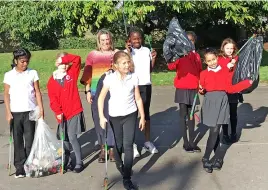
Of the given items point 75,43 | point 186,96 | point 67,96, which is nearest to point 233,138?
point 186,96

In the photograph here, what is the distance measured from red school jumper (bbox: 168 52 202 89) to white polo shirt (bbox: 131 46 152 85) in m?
0.31

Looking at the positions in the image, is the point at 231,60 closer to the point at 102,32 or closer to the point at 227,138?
the point at 227,138

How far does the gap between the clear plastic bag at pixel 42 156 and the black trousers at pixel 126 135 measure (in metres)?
0.95

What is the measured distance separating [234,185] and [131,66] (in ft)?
5.64

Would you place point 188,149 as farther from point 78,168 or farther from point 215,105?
point 78,168

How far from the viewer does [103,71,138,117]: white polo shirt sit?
4.74 meters

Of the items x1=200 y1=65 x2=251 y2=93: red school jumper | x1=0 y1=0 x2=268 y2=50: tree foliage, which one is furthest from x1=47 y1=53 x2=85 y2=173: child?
x1=0 y1=0 x2=268 y2=50: tree foliage

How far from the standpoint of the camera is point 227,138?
652cm

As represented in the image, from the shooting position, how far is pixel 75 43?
26859 mm

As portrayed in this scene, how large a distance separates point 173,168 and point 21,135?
1.91 m

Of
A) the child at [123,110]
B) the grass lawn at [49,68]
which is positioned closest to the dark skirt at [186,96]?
the child at [123,110]

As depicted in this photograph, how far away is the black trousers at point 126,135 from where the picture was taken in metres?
4.74

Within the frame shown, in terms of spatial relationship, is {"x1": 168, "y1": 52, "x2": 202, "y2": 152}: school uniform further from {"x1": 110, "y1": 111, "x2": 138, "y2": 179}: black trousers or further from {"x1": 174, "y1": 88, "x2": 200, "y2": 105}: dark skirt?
{"x1": 110, "y1": 111, "x2": 138, "y2": 179}: black trousers

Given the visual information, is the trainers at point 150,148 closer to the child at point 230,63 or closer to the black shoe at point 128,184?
the child at point 230,63
